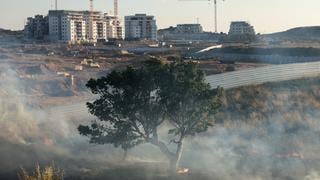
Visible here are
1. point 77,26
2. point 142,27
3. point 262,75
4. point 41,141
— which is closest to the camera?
point 41,141

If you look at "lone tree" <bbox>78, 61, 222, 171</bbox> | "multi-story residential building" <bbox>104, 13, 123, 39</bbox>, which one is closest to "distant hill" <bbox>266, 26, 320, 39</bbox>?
"multi-story residential building" <bbox>104, 13, 123, 39</bbox>

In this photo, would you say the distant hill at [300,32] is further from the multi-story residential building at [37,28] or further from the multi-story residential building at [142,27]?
the multi-story residential building at [37,28]

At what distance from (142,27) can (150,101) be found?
490 feet

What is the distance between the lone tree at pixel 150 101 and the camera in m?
20.2

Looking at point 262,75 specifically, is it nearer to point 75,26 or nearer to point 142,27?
point 75,26

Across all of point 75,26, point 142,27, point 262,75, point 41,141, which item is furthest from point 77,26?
point 41,141

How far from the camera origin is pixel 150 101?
821 inches

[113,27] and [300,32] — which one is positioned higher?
[113,27]

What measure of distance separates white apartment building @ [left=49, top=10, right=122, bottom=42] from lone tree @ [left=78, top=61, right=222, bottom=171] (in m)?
117

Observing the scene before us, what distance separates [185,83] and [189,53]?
55.8 m

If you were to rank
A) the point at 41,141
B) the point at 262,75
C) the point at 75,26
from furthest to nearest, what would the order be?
the point at 75,26 → the point at 262,75 → the point at 41,141

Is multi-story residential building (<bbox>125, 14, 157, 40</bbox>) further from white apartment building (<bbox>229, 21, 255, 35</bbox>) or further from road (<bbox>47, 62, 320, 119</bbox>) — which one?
road (<bbox>47, 62, 320, 119</bbox>)

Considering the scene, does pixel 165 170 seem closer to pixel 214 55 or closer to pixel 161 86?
pixel 161 86

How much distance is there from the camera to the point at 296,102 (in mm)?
36094
